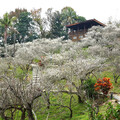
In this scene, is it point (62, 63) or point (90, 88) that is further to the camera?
point (62, 63)

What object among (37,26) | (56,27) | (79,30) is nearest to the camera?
(56,27)

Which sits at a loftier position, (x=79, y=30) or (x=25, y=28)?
(x=25, y=28)

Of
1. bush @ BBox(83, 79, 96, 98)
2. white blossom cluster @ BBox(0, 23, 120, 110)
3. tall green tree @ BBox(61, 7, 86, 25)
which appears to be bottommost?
bush @ BBox(83, 79, 96, 98)

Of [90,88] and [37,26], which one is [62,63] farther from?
[37,26]

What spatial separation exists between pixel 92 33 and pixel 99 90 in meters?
20.7

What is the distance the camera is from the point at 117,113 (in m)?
3.96

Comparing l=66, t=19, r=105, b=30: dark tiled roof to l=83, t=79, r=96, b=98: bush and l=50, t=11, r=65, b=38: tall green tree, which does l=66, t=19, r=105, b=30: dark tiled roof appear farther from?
l=83, t=79, r=96, b=98: bush

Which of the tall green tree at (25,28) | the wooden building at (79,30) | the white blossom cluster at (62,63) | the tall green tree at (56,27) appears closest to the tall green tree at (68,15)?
the tall green tree at (56,27)

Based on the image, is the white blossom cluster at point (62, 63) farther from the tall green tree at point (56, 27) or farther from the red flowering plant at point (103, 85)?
the tall green tree at point (56, 27)

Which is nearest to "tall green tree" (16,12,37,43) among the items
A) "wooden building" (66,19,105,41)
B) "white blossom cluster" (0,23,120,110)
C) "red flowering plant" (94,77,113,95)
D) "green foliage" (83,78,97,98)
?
"white blossom cluster" (0,23,120,110)

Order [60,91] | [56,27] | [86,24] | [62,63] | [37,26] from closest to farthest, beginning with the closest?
[60,91]
[62,63]
[86,24]
[56,27]
[37,26]

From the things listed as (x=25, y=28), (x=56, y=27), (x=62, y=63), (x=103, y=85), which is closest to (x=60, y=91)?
(x=103, y=85)

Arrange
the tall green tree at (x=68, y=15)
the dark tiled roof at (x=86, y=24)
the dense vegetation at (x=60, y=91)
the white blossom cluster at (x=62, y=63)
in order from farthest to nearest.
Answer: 1. the tall green tree at (x=68, y=15)
2. the dark tiled roof at (x=86, y=24)
3. the white blossom cluster at (x=62, y=63)
4. the dense vegetation at (x=60, y=91)

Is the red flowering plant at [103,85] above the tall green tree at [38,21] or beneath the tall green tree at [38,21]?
beneath
